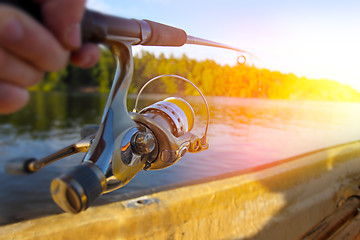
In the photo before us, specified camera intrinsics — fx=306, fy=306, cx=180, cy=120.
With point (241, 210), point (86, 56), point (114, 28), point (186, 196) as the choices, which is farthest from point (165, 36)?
point (241, 210)

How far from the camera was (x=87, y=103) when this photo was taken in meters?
16.8

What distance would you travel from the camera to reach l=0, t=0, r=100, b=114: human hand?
348 mm

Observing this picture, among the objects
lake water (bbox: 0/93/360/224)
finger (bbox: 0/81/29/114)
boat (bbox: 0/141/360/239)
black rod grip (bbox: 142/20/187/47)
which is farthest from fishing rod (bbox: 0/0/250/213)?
boat (bbox: 0/141/360/239)

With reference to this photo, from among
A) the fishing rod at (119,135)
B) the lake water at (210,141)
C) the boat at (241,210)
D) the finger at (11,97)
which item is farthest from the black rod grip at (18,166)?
the boat at (241,210)

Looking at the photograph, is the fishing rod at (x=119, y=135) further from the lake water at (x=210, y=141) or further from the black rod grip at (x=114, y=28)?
the lake water at (x=210, y=141)

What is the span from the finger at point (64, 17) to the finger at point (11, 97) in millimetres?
89

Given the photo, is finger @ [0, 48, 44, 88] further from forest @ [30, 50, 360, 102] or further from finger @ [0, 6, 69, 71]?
forest @ [30, 50, 360, 102]

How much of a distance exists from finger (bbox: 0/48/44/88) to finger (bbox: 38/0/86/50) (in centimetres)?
6

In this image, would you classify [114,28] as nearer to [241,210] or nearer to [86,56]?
[86,56]

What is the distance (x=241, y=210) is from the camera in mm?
2322

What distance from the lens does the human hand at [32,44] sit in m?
0.35

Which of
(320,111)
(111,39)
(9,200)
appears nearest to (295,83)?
(111,39)

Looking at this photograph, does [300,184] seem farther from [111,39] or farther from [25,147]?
[25,147]

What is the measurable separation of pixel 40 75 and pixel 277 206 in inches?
101
